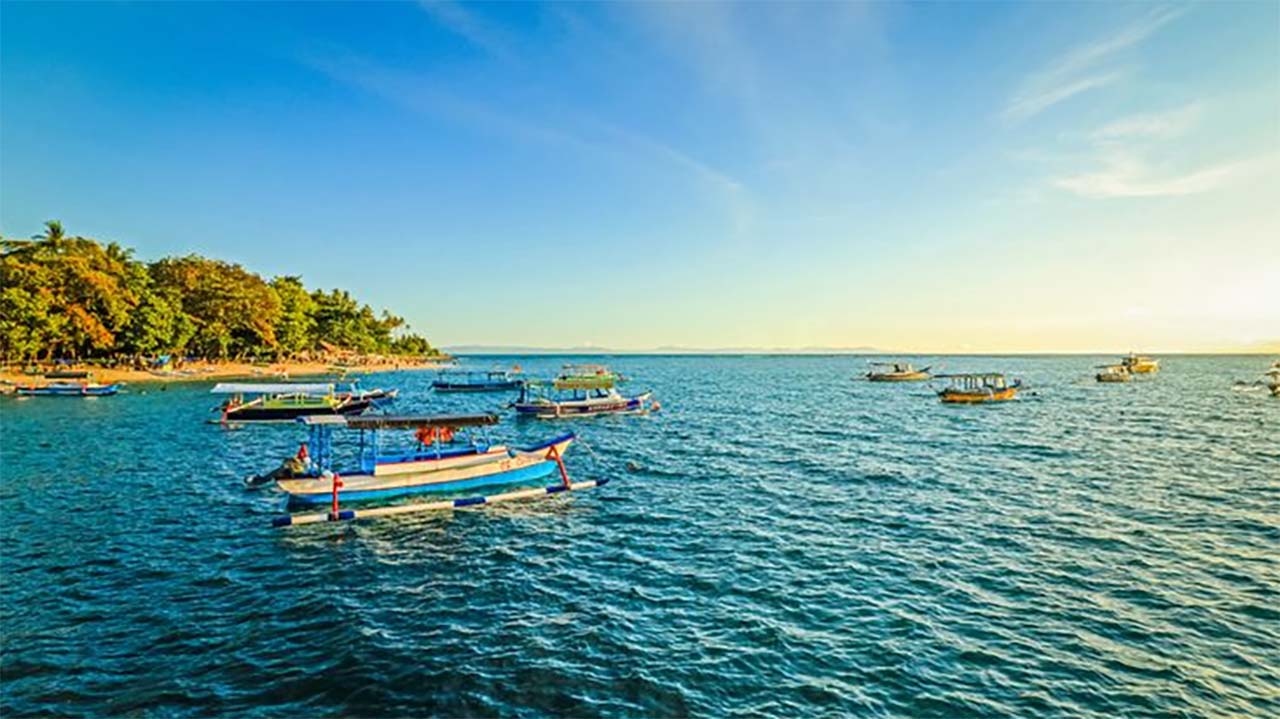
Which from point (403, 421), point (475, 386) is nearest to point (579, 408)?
point (403, 421)

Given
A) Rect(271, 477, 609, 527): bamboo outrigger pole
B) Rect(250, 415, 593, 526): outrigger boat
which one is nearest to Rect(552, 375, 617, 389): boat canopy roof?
Rect(250, 415, 593, 526): outrigger boat

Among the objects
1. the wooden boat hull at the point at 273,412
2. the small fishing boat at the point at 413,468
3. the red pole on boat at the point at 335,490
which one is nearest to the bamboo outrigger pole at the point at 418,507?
the red pole on boat at the point at 335,490

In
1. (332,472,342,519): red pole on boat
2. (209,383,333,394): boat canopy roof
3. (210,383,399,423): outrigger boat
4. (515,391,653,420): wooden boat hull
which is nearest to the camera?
(332,472,342,519): red pole on boat

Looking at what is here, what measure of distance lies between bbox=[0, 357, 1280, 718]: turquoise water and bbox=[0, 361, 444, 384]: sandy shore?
198 feet

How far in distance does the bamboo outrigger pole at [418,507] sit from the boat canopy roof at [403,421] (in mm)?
3237

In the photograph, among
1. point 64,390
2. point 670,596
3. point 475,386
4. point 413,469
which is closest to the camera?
point 670,596

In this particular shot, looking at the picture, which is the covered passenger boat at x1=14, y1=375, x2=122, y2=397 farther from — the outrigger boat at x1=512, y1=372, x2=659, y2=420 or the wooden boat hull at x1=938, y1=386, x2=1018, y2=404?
the wooden boat hull at x1=938, y1=386, x2=1018, y2=404

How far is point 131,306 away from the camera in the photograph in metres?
87.4

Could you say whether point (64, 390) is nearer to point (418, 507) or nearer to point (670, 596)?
point (418, 507)

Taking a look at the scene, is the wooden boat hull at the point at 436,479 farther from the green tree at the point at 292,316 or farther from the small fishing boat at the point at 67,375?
the green tree at the point at 292,316

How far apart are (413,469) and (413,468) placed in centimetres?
4

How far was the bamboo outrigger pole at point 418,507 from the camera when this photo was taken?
23.1m

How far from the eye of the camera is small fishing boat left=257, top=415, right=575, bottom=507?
81.4ft

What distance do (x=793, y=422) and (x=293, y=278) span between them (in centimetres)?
13430
